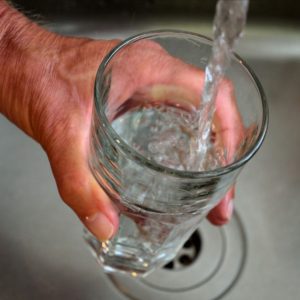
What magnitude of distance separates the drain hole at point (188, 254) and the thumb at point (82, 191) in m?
0.12

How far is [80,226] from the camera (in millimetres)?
571

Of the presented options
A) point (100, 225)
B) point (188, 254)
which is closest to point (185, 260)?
point (188, 254)

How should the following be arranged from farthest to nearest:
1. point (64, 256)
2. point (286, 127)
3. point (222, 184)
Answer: point (286, 127)
point (64, 256)
point (222, 184)

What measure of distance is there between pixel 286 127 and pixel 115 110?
27 cm

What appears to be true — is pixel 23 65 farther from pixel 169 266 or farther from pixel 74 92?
pixel 169 266

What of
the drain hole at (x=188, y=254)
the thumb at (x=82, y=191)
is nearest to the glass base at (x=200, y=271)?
the drain hole at (x=188, y=254)

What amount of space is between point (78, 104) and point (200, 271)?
0.61 ft

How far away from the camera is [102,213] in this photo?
452 millimetres

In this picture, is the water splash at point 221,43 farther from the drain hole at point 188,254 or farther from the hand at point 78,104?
the drain hole at point 188,254

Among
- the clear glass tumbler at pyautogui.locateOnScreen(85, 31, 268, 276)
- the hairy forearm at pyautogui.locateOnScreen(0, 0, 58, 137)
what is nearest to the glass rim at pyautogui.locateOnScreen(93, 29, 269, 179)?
the clear glass tumbler at pyautogui.locateOnScreen(85, 31, 268, 276)

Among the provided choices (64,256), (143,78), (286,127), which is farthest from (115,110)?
(286,127)

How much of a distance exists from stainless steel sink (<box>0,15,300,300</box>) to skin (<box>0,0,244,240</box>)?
2.6 inches

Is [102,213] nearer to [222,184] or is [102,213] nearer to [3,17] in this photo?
[222,184]

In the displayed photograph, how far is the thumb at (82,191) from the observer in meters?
0.45
